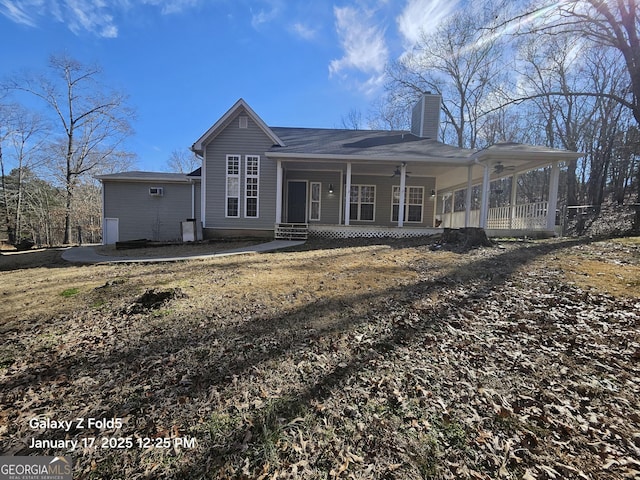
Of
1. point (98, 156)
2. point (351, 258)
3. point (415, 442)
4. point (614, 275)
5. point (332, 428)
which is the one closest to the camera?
point (415, 442)

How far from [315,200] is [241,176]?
3881 mm

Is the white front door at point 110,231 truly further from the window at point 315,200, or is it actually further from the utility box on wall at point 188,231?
the window at point 315,200

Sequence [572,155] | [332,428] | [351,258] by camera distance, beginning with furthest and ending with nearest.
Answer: [572,155]
[351,258]
[332,428]

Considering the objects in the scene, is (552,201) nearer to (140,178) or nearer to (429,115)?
(429,115)

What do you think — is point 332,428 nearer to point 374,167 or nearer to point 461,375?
point 461,375

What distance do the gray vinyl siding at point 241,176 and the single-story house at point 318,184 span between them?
0.13 feet

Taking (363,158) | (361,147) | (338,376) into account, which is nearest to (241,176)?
(363,158)

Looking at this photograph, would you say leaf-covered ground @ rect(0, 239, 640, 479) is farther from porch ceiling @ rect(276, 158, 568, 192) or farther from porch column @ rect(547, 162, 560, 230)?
porch ceiling @ rect(276, 158, 568, 192)

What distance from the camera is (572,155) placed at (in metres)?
9.95

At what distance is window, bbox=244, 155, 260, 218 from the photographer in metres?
11.9

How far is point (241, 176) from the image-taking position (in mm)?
11875

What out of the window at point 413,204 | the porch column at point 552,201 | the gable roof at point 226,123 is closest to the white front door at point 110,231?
the gable roof at point 226,123

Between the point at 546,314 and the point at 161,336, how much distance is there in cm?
481

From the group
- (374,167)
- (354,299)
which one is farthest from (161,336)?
(374,167)
